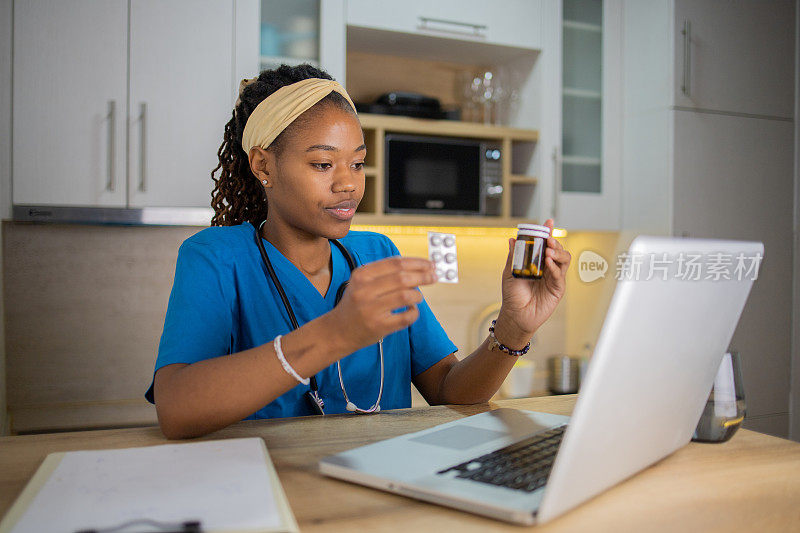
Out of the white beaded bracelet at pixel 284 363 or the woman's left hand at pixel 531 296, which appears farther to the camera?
the woman's left hand at pixel 531 296

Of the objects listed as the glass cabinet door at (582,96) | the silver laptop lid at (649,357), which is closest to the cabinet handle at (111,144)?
the glass cabinet door at (582,96)

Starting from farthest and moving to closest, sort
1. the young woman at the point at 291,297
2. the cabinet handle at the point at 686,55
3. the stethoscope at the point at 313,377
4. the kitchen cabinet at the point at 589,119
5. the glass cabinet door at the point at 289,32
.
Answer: the kitchen cabinet at the point at 589,119 < the cabinet handle at the point at 686,55 < the glass cabinet door at the point at 289,32 < the stethoscope at the point at 313,377 < the young woman at the point at 291,297

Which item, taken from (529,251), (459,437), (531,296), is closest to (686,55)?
(531,296)

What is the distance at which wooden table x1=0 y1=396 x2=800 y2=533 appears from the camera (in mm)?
592

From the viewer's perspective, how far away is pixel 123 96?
6.58 feet

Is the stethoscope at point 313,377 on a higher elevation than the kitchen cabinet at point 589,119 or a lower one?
lower

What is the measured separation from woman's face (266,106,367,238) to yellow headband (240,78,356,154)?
2 centimetres

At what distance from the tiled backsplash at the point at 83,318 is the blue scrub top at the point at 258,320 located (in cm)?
126

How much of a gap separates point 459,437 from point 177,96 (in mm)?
1634

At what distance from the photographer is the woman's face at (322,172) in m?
1.14

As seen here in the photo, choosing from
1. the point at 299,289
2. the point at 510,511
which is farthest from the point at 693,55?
the point at 510,511

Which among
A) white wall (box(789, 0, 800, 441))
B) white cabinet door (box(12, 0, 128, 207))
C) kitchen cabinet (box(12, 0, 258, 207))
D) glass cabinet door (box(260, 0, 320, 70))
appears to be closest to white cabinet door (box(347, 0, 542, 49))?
glass cabinet door (box(260, 0, 320, 70))

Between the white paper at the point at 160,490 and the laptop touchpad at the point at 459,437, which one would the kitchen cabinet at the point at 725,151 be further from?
the white paper at the point at 160,490

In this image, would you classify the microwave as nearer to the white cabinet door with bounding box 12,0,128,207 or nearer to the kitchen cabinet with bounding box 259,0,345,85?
the kitchen cabinet with bounding box 259,0,345,85
